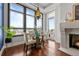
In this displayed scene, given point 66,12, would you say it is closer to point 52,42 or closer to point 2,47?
point 52,42

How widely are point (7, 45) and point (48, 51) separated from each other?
116 centimetres

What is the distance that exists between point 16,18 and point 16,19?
3 centimetres

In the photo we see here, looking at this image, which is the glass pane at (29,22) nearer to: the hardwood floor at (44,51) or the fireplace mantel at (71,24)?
the hardwood floor at (44,51)

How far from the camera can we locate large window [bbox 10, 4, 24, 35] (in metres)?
2.81

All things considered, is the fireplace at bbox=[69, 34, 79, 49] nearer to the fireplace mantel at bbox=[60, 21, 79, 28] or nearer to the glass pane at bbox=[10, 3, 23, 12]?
the fireplace mantel at bbox=[60, 21, 79, 28]

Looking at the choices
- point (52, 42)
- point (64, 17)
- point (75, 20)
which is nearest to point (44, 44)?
point (52, 42)

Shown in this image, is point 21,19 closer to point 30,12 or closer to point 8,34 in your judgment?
point 30,12

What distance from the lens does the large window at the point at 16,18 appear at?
281cm

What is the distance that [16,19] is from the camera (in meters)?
2.87

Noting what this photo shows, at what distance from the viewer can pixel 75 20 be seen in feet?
10.6

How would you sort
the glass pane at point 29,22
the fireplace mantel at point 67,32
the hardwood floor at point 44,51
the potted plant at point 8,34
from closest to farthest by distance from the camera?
1. the potted plant at point 8,34
2. the hardwood floor at point 44,51
3. the glass pane at point 29,22
4. the fireplace mantel at point 67,32

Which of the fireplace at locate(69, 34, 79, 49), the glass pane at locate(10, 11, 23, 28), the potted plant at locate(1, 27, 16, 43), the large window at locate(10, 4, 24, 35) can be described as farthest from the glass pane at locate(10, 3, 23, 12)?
the fireplace at locate(69, 34, 79, 49)

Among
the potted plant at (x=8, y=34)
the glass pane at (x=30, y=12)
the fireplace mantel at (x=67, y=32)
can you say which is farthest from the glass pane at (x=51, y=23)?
the potted plant at (x=8, y=34)

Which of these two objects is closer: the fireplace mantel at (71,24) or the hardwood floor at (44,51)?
the hardwood floor at (44,51)
